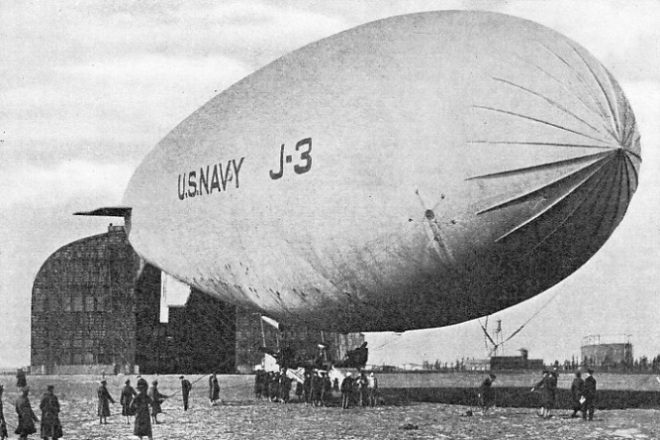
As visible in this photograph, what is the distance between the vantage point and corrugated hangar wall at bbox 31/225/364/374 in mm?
40250

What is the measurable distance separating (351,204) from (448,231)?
1.51 m

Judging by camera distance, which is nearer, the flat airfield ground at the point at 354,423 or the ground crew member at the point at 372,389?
the flat airfield ground at the point at 354,423

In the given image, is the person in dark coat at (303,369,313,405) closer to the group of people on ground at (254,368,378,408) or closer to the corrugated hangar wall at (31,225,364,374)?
the group of people on ground at (254,368,378,408)

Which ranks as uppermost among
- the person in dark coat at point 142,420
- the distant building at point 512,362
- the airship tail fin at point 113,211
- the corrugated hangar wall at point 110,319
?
the airship tail fin at point 113,211

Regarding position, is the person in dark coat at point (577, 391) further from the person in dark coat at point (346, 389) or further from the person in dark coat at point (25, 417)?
the person in dark coat at point (25, 417)

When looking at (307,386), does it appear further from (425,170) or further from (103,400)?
(425,170)

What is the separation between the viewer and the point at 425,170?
1154 cm

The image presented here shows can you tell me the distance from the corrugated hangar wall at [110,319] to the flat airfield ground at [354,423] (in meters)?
17.0

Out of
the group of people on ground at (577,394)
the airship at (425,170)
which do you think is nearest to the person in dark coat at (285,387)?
the group of people on ground at (577,394)

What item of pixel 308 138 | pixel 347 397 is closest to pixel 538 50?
pixel 308 138

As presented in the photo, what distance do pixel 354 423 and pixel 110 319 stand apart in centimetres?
2684

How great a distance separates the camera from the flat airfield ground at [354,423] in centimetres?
1448

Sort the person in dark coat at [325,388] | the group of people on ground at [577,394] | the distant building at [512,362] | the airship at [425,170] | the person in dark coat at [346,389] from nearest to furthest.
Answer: the airship at [425,170] → the group of people on ground at [577,394] → the person in dark coat at [346,389] → the person in dark coat at [325,388] → the distant building at [512,362]

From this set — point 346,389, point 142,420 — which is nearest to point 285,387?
point 346,389
